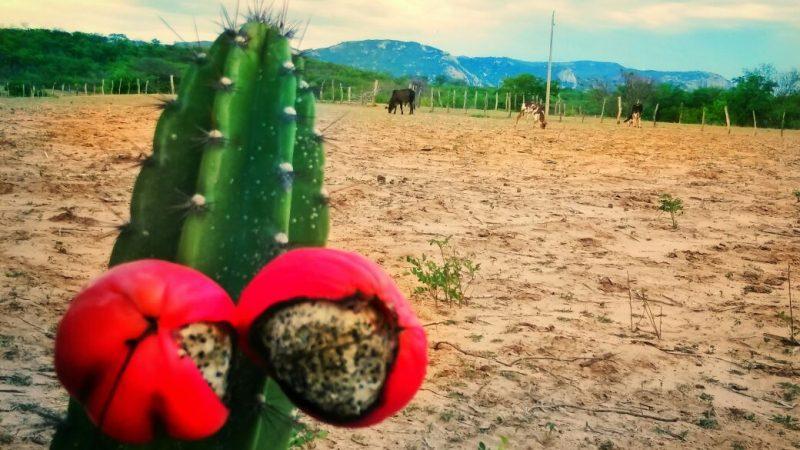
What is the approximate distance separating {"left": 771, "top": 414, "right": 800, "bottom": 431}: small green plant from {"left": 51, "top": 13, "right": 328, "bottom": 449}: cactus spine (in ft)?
8.88

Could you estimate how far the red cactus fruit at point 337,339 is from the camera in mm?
1030

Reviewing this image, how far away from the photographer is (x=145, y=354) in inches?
40.6

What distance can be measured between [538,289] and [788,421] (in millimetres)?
2200

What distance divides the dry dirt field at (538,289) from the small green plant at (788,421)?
1 cm

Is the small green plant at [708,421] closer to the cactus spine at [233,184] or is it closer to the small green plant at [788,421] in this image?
the small green plant at [788,421]

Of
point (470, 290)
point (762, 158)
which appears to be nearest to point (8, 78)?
point (762, 158)

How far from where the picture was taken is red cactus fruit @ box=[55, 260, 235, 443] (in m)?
1.04

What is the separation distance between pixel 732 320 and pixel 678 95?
55.0m

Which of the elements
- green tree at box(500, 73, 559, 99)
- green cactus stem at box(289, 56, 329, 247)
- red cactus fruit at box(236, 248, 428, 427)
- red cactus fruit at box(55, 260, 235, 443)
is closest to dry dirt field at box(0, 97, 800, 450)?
green cactus stem at box(289, 56, 329, 247)

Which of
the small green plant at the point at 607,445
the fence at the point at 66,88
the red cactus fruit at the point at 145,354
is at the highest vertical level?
the fence at the point at 66,88

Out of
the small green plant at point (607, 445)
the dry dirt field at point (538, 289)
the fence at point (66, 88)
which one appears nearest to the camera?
the small green plant at point (607, 445)

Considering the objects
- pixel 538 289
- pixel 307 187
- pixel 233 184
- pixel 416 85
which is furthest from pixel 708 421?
pixel 416 85

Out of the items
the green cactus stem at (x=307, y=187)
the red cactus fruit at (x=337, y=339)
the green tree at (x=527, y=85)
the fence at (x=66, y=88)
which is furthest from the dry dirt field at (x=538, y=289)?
the green tree at (x=527, y=85)

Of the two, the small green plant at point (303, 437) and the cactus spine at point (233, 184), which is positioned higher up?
the cactus spine at point (233, 184)
